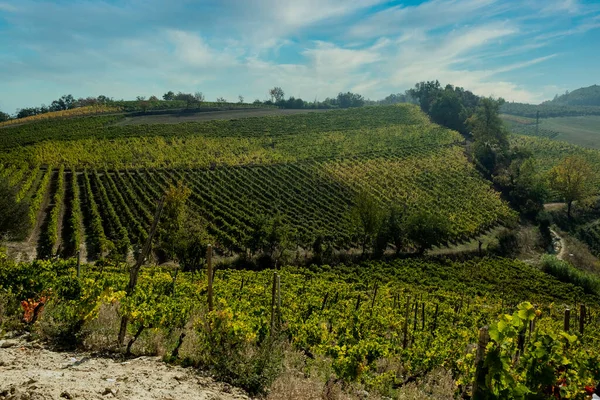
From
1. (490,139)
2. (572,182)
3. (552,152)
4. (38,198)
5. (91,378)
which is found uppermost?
(490,139)

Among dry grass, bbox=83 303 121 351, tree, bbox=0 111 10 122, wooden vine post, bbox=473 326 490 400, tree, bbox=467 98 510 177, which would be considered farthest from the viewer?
tree, bbox=0 111 10 122

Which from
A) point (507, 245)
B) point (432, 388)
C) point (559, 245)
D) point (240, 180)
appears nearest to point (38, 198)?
point (240, 180)

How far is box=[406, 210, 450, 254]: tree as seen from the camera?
131 ft

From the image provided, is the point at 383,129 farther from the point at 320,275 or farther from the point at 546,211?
the point at 320,275

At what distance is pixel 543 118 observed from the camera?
150250 millimetres

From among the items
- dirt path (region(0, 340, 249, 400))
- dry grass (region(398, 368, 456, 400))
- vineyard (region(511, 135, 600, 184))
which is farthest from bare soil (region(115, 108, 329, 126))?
dry grass (region(398, 368, 456, 400))

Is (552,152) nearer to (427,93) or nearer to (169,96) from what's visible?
(427,93)

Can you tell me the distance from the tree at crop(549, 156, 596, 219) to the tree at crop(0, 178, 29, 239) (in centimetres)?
6629

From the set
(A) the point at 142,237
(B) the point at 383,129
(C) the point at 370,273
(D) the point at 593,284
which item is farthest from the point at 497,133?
(A) the point at 142,237

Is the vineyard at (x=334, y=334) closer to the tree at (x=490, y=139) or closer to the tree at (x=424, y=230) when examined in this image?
the tree at (x=424, y=230)

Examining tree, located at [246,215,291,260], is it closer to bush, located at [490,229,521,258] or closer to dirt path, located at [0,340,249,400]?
bush, located at [490,229,521,258]

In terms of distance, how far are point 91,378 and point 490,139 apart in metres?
82.8

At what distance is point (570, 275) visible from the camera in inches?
1432

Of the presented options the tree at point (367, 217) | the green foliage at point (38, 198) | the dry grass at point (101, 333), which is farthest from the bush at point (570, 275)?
the green foliage at point (38, 198)
